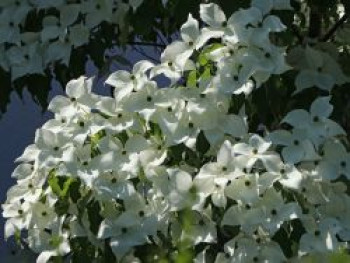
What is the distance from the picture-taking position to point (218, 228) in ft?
6.82

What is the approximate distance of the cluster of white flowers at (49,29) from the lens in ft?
7.89

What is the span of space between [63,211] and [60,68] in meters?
0.57

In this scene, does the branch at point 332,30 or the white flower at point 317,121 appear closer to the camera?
the white flower at point 317,121

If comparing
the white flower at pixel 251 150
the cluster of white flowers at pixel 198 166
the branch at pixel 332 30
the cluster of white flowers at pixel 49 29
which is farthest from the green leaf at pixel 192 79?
the branch at pixel 332 30

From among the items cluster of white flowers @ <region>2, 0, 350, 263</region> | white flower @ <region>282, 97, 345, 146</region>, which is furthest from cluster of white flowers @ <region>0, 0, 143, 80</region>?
white flower @ <region>282, 97, 345, 146</region>

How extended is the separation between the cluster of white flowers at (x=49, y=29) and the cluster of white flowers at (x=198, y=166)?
0.29 m

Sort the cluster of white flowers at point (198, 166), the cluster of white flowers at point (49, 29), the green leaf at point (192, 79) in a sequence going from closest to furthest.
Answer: the cluster of white flowers at point (198, 166)
the green leaf at point (192, 79)
the cluster of white flowers at point (49, 29)

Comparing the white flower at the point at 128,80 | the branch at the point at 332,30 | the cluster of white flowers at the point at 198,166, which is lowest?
the branch at the point at 332,30

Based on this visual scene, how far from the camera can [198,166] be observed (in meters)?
2.10

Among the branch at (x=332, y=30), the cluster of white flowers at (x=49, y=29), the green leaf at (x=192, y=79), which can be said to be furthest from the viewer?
the branch at (x=332, y=30)

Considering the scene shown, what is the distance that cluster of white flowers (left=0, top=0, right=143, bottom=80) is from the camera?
240 centimetres

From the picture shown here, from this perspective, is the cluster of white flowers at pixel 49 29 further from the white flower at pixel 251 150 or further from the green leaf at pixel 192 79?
the white flower at pixel 251 150

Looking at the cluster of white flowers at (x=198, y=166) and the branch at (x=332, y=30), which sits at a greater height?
the cluster of white flowers at (x=198, y=166)

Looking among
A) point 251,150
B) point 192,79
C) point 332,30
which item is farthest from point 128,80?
point 332,30
